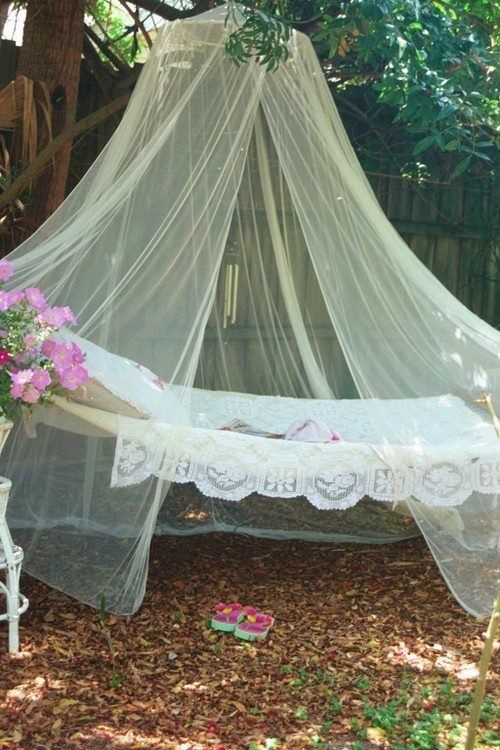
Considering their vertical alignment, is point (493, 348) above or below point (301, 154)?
below

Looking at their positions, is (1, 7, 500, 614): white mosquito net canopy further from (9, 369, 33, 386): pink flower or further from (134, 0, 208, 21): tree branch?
(134, 0, 208, 21): tree branch

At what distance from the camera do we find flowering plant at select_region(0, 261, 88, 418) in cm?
280

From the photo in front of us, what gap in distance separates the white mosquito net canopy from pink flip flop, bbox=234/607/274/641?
14.8 inches

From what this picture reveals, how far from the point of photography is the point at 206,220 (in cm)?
358

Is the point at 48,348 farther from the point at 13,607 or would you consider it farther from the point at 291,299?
the point at 291,299

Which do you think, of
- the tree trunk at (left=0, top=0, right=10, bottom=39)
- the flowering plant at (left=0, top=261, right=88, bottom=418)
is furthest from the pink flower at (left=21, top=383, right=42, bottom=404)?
the tree trunk at (left=0, top=0, right=10, bottom=39)

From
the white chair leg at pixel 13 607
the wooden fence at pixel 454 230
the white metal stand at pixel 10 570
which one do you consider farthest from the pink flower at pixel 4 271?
the wooden fence at pixel 454 230

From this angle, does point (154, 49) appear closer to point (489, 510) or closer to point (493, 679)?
point (489, 510)

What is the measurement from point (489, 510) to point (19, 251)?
6.28 ft

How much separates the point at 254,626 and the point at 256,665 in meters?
0.21

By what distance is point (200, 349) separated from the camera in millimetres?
3717

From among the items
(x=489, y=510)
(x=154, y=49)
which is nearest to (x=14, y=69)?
(x=154, y=49)

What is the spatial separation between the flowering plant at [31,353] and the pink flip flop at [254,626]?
37.7 inches

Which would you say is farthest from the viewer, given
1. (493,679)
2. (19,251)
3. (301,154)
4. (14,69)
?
(14,69)
